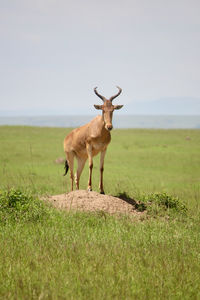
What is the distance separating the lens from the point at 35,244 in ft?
22.1

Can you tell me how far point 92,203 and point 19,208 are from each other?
2048 mm

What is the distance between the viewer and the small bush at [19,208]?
8859 mm

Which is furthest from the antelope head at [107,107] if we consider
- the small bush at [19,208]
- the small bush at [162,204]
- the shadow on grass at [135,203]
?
the small bush at [19,208]

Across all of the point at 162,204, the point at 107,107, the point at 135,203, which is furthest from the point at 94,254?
the point at 107,107

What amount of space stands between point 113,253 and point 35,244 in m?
1.38

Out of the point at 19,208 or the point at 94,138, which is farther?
the point at 94,138

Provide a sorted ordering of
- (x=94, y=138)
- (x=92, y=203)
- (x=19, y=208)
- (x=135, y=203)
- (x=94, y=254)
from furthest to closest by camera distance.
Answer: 1. (x=94, y=138)
2. (x=135, y=203)
3. (x=92, y=203)
4. (x=19, y=208)
5. (x=94, y=254)

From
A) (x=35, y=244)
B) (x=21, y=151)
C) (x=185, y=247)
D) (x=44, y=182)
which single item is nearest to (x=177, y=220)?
(x=185, y=247)

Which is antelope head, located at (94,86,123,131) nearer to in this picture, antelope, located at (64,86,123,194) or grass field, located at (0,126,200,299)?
antelope, located at (64,86,123,194)

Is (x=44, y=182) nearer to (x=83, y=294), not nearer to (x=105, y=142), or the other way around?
(x=105, y=142)

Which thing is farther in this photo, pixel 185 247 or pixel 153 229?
pixel 153 229

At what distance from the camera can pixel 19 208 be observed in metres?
9.14

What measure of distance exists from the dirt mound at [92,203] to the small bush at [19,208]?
725 mm

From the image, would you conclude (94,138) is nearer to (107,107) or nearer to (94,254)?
(107,107)
